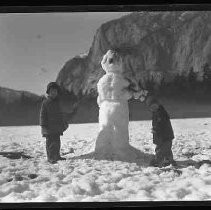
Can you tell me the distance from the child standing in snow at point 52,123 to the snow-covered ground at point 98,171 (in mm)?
34

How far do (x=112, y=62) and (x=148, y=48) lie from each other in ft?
0.81

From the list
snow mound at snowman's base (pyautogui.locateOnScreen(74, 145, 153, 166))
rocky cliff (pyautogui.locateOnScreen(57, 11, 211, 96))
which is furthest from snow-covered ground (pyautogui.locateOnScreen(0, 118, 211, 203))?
Result: rocky cliff (pyautogui.locateOnScreen(57, 11, 211, 96))

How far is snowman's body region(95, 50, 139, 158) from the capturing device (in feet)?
9.30

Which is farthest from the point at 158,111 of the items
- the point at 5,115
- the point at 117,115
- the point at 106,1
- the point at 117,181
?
the point at 5,115

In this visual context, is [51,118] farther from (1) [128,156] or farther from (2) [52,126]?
(1) [128,156]

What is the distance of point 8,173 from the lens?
2.77 meters

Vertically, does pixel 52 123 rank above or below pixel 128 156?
above

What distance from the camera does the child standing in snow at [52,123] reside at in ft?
9.29

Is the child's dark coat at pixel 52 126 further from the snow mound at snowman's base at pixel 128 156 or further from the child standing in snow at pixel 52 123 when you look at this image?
the snow mound at snowman's base at pixel 128 156

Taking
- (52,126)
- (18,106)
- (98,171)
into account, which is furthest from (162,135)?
(18,106)

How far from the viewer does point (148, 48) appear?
294cm

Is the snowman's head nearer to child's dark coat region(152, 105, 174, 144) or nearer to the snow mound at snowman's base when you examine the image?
child's dark coat region(152, 105, 174, 144)

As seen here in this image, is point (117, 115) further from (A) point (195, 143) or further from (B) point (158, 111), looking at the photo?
(A) point (195, 143)

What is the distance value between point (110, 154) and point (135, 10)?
0.84 m
